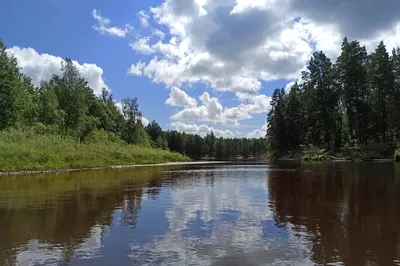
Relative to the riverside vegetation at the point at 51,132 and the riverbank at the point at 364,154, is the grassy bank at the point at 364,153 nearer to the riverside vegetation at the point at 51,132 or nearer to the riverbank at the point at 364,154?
the riverbank at the point at 364,154

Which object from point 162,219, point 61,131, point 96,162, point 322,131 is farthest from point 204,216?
point 322,131

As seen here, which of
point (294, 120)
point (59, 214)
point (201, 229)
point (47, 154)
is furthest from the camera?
point (294, 120)


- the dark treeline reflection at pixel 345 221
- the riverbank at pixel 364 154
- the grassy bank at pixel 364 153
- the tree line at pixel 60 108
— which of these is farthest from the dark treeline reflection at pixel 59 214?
the grassy bank at pixel 364 153

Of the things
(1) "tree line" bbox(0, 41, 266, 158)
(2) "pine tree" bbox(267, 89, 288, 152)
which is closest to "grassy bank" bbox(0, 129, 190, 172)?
(1) "tree line" bbox(0, 41, 266, 158)

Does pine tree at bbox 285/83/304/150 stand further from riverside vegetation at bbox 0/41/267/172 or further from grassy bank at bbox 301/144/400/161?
riverside vegetation at bbox 0/41/267/172

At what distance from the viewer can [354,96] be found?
7769 cm

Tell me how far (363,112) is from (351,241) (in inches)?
2966

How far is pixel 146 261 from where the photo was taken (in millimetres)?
7695

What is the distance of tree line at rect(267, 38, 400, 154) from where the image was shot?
72.9 meters

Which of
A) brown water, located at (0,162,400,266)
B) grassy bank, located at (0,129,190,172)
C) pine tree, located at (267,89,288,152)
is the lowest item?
brown water, located at (0,162,400,266)

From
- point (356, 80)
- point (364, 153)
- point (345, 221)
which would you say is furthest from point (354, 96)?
point (345, 221)

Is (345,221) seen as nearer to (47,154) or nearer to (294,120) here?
(47,154)

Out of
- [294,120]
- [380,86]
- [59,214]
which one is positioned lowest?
[59,214]

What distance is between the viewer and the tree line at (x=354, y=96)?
72.9 m
